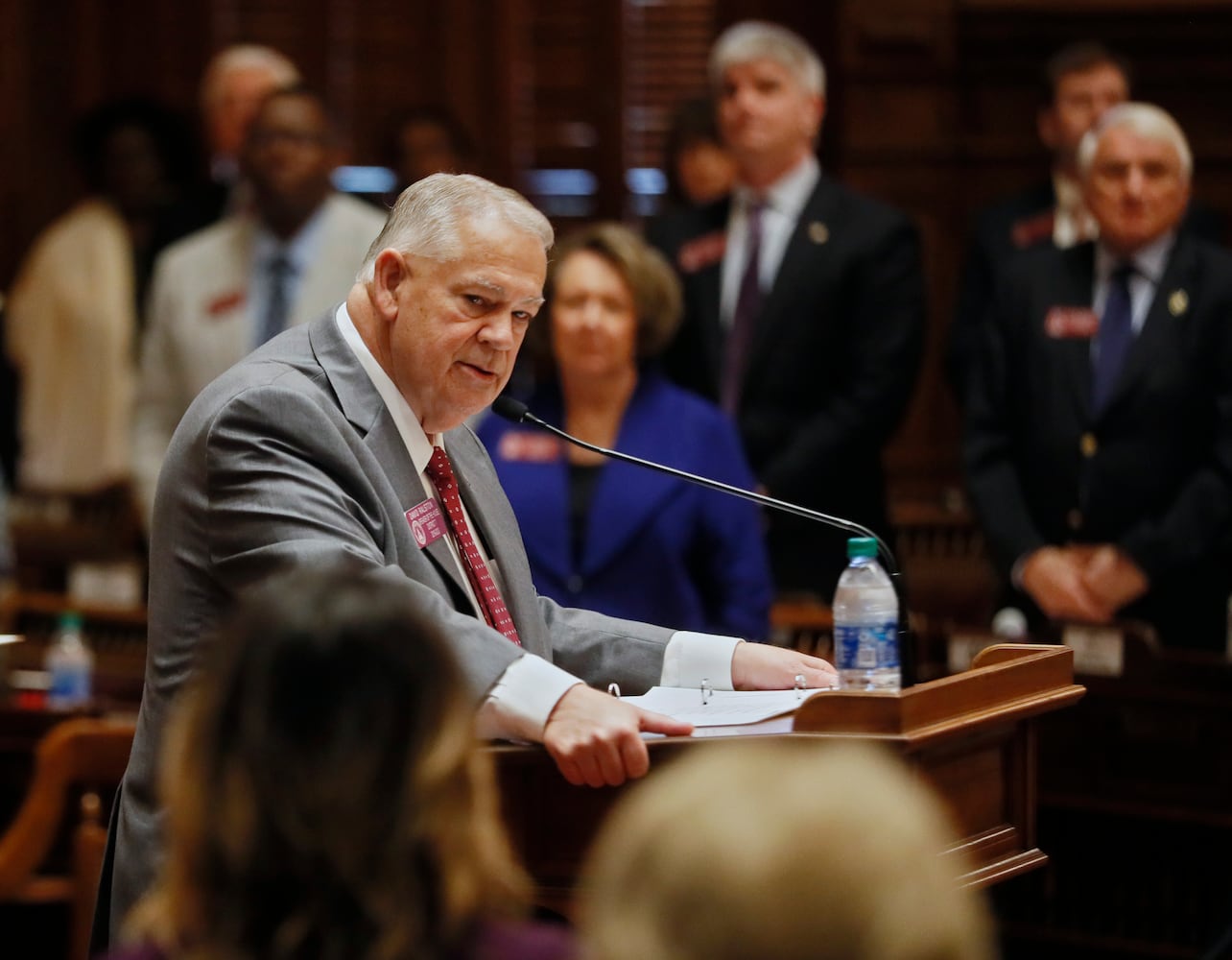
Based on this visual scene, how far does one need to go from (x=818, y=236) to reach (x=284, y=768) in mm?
3878

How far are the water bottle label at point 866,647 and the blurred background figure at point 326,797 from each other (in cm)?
114

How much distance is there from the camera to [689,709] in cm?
254

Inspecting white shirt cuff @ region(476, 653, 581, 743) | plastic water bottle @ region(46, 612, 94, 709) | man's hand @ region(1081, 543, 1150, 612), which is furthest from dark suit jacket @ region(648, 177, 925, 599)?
white shirt cuff @ region(476, 653, 581, 743)

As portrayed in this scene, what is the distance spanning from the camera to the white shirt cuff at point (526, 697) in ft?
7.39

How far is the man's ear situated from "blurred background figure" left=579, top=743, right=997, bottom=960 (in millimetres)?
1395

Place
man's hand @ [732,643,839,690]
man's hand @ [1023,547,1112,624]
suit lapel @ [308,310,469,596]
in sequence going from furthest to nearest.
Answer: man's hand @ [1023,547,1112,624] → man's hand @ [732,643,839,690] → suit lapel @ [308,310,469,596]

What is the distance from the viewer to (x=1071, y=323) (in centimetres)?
479

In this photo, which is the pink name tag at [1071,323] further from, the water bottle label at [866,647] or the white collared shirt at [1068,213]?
the water bottle label at [866,647]

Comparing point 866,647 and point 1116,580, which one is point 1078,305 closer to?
point 1116,580

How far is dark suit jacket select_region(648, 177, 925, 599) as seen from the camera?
5020mm

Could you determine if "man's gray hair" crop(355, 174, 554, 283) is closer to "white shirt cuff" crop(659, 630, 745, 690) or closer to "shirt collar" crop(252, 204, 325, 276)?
"white shirt cuff" crop(659, 630, 745, 690)

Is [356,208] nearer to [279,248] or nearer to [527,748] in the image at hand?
[279,248]

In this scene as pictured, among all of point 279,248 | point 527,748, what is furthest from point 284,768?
point 279,248

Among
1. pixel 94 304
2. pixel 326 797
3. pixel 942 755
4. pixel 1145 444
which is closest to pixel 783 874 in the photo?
pixel 326 797
